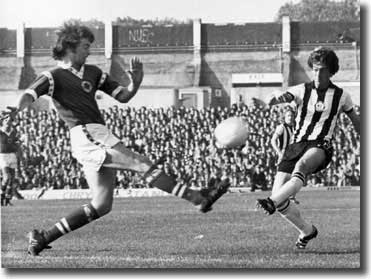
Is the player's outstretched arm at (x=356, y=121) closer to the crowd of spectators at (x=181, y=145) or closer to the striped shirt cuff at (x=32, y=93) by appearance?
the striped shirt cuff at (x=32, y=93)

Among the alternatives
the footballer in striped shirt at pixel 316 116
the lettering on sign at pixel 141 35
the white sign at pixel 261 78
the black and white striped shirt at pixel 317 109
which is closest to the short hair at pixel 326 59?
the footballer in striped shirt at pixel 316 116

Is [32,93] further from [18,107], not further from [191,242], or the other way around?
[191,242]

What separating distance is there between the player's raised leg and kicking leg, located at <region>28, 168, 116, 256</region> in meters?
0.19

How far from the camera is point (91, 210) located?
824 centimetres

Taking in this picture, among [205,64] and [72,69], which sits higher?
[205,64]

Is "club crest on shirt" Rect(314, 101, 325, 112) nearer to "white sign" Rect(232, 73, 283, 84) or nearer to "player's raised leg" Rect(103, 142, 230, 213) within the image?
"player's raised leg" Rect(103, 142, 230, 213)

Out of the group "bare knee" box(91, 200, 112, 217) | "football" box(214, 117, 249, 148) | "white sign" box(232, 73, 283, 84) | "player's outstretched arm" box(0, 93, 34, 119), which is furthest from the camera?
"white sign" box(232, 73, 283, 84)

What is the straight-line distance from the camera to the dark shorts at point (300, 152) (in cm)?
897

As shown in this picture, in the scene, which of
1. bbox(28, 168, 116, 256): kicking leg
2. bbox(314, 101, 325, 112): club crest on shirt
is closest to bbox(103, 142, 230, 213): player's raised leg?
bbox(28, 168, 116, 256): kicking leg

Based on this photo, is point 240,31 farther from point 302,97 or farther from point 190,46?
point 302,97

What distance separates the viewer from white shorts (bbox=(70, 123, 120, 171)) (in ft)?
26.8

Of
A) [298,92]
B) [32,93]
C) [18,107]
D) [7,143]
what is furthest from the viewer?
[7,143]

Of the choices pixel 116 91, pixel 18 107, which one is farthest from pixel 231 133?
pixel 18 107

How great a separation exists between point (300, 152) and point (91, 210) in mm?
2062
